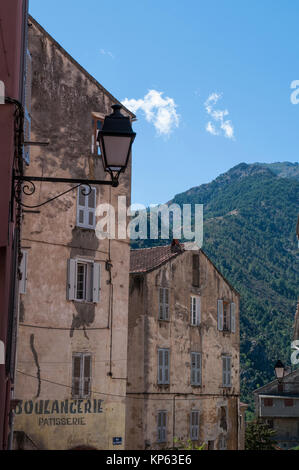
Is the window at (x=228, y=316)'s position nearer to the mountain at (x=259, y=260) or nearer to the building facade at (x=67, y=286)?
the building facade at (x=67, y=286)

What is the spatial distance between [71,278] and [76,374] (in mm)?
3291

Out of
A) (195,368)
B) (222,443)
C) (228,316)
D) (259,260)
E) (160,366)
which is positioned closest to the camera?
(160,366)

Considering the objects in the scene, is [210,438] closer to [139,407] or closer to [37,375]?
[139,407]

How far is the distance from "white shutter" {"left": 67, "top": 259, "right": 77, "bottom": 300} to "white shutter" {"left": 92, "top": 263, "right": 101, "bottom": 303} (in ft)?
2.83

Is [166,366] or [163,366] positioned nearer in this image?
[163,366]

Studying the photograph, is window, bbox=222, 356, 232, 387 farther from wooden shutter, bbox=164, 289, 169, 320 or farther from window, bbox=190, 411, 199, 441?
wooden shutter, bbox=164, 289, 169, 320

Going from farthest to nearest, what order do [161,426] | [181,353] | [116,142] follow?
[181,353], [161,426], [116,142]

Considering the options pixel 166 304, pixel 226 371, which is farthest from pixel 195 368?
pixel 166 304

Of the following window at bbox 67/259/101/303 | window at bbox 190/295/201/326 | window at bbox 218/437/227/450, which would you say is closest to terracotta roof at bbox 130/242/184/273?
window at bbox 190/295/201/326

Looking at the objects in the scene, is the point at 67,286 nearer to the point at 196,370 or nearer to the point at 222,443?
the point at 196,370

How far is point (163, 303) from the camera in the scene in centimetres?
2958

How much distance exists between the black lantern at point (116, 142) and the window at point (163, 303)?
884 inches

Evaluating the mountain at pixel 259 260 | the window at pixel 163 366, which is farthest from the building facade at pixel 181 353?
the mountain at pixel 259 260
